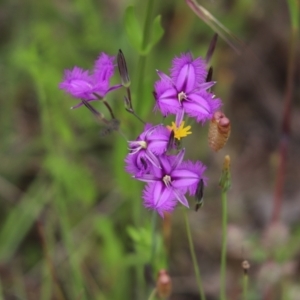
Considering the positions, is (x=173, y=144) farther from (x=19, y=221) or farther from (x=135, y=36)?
(x=19, y=221)

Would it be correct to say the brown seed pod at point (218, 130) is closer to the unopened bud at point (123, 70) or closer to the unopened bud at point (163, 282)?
the unopened bud at point (123, 70)

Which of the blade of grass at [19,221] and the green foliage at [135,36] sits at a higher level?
the green foliage at [135,36]

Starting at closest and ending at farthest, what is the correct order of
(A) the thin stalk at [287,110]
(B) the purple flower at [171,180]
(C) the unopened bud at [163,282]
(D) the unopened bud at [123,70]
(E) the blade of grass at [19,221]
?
1. (B) the purple flower at [171,180]
2. (D) the unopened bud at [123,70]
3. (C) the unopened bud at [163,282]
4. (A) the thin stalk at [287,110]
5. (E) the blade of grass at [19,221]

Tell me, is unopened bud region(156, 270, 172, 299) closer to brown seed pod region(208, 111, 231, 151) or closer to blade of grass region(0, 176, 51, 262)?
brown seed pod region(208, 111, 231, 151)

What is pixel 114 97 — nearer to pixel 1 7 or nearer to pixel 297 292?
pixel 1 7

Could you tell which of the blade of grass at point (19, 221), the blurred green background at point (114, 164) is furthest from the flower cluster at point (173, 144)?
the blade of grass at point (19, 221)

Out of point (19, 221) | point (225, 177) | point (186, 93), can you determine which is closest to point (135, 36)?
point (186, 93)
